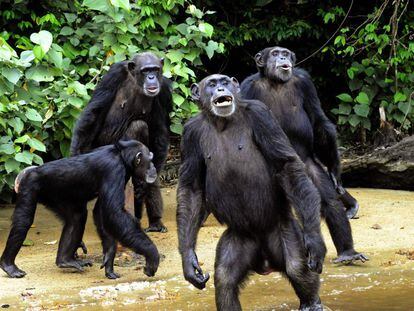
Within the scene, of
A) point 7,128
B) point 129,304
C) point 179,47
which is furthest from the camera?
point 179,47

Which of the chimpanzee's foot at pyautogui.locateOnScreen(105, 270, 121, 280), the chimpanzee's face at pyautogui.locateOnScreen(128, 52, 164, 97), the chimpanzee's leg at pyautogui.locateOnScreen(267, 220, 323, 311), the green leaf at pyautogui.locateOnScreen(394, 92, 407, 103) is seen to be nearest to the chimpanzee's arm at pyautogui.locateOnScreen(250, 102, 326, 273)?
the chimpanzee's leg at pyautogui.locateOnScreen(267, 220, 323, 311)

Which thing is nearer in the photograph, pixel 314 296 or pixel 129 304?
pixel 314 296

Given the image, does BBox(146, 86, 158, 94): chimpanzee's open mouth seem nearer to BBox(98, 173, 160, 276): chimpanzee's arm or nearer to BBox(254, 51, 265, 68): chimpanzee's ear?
BBox(254, 51, 265, 68): chimpanzee's ear

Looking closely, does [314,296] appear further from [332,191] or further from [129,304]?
[332,191]

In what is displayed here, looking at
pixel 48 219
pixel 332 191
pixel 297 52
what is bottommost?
pixel 48 219

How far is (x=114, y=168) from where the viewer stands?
26.3 feet

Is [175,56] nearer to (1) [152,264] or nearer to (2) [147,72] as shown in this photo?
(2) [147,72]

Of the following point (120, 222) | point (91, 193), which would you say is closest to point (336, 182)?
point (120, 222)

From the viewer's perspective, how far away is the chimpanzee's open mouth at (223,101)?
6438mm

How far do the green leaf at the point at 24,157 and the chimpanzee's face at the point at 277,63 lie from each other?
8.06ft

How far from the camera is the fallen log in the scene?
11.0m

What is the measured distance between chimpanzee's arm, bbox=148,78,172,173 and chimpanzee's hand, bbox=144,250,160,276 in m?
1.54

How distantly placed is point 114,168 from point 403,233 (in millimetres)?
3189

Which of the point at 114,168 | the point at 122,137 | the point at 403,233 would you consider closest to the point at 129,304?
the point at 114,168
